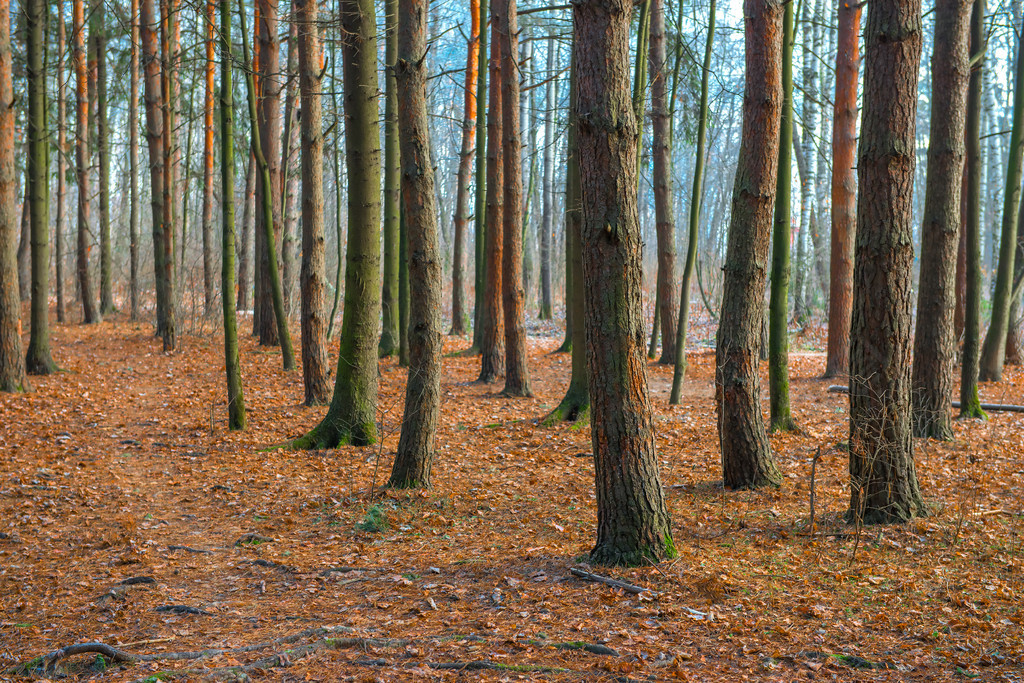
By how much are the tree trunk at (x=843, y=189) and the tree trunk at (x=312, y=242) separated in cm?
833

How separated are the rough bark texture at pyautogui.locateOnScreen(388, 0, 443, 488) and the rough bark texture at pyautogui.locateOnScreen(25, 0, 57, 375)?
746cm

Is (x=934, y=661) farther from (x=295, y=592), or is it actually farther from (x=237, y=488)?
(x=237, y=488)

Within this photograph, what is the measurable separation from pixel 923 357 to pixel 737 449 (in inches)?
114

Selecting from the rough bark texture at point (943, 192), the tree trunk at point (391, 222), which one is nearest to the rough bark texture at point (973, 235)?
the rough bark texture at point (943, 192)

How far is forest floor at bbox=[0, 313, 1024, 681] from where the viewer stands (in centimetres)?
350

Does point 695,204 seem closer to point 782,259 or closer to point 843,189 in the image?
point 782,259

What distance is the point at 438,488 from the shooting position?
656 centimetres

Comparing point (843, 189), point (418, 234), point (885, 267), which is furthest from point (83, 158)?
point (885, 267)

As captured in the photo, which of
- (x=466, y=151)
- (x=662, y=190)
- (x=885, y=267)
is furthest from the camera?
(x=466, y=151)

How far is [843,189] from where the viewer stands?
12172mm

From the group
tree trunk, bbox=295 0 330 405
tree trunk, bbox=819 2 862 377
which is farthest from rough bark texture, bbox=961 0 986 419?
tree trunk, bbox=295 0 330 405

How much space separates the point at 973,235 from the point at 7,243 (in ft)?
41.7

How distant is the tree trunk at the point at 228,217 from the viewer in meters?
7.69

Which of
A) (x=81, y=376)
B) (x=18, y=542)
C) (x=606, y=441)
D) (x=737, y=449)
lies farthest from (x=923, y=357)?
(x=81, y=376)
